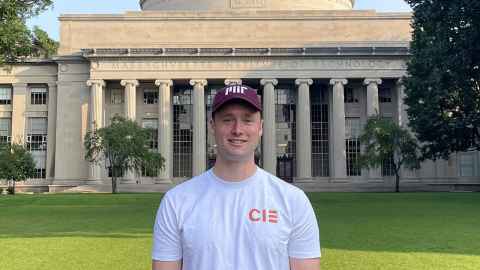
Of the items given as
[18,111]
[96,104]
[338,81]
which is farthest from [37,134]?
[338,81]

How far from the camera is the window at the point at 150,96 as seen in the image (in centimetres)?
7244

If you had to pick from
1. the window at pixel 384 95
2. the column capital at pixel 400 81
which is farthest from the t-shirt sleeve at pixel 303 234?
the window at pixel 384 95

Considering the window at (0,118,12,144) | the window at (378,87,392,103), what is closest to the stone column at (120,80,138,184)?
the window at (0,118,12,144)

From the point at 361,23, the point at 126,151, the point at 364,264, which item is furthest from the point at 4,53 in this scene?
the point at 361,23

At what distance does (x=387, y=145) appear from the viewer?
2175 inches

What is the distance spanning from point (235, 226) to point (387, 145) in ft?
177

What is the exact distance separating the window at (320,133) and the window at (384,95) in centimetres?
712

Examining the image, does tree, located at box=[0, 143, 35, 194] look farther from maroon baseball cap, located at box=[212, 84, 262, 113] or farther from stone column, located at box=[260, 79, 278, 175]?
maroon baseball cap, located at box=[212, 84, 262, 113]

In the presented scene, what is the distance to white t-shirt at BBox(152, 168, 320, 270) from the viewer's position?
3352mm

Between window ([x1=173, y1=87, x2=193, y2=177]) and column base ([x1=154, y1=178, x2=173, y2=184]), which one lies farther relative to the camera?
window ([x1=173, y1=87, x2=193, y2=177])

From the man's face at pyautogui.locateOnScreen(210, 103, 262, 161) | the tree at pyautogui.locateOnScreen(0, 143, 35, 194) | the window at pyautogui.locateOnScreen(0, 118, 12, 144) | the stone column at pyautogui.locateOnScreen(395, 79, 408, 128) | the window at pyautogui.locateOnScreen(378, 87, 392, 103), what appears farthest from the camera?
the window at pyautogui.locateOnScreen(0, 118, 12, 144)

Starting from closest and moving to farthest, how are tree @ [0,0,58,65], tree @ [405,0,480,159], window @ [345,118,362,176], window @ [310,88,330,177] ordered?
1. tree @ [0,0,58,65]
2. tree @ [405,0,480,159]
3. window @ [345,118,362,176]
4. window @ [310,88,330,177]

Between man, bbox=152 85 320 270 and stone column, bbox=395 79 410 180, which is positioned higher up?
stone column, bbox=395 79 410 180

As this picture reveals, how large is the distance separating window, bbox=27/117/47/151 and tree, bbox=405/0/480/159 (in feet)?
164
